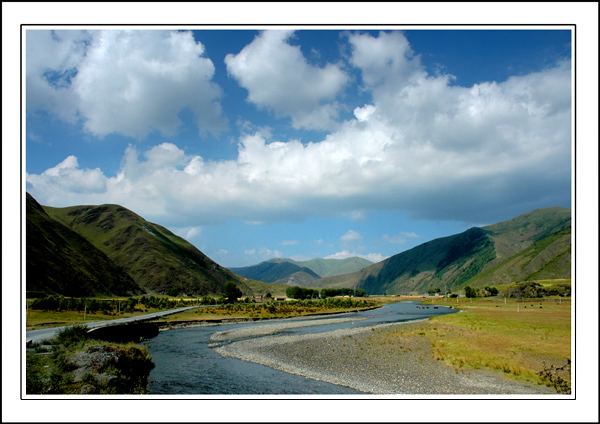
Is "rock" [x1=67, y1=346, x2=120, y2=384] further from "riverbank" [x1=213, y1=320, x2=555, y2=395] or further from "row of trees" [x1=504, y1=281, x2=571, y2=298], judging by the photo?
"row of trees" [x1=504, y1=281, x2=571, y2=298]

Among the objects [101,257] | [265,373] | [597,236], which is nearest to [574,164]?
[597,236]

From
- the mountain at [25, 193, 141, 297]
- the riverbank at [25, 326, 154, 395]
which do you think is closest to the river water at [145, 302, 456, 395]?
the riverbank at [25, 326, 154, 395]

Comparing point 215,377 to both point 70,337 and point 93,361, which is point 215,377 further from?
point 70,337

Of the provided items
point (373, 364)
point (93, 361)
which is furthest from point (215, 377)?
point (373, 364)

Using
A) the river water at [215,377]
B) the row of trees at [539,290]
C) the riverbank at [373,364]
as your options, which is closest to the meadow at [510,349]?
the riverbank at [373,364]

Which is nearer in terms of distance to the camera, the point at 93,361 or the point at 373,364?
the point at 93,361

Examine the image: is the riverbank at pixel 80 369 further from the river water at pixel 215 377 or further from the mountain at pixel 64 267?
the mountain at pixel 64 267
